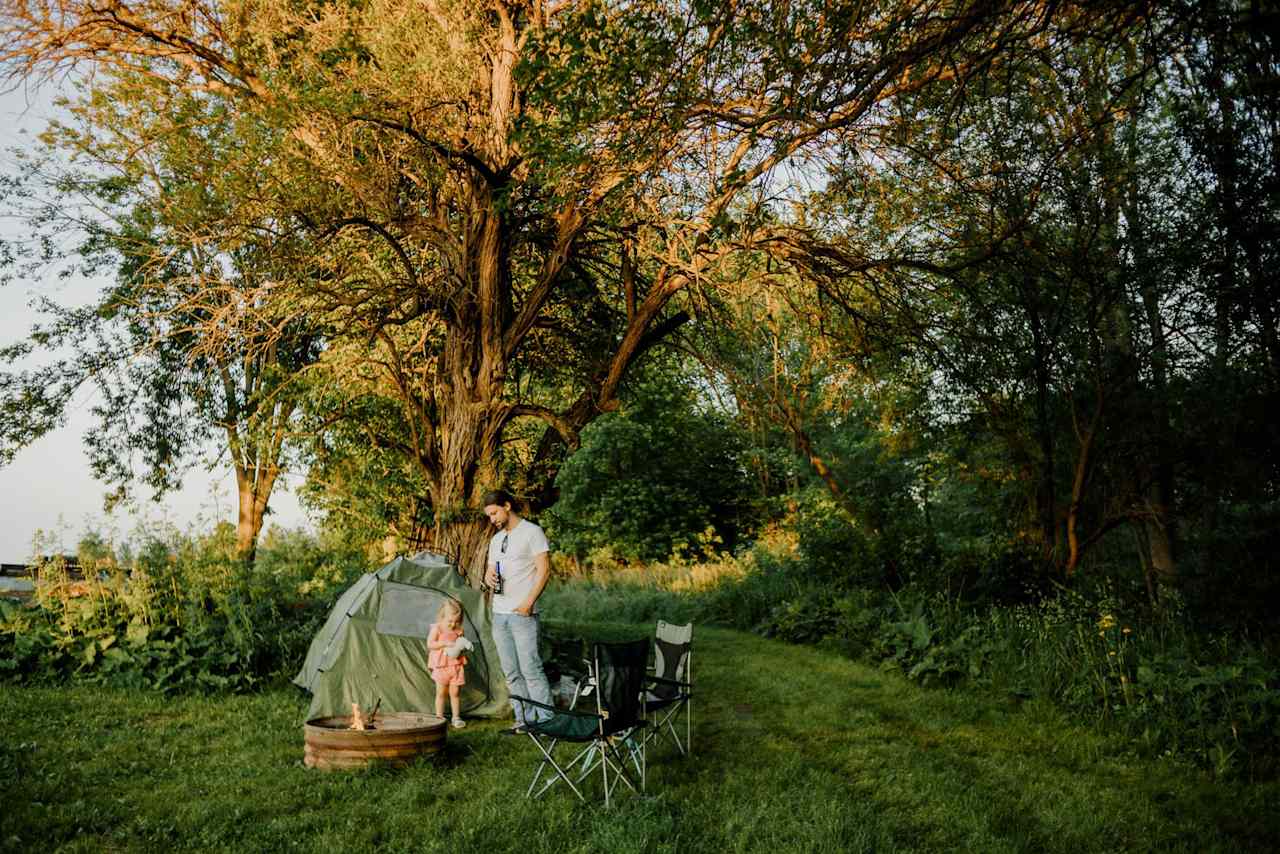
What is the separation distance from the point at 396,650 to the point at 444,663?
863 millimetres

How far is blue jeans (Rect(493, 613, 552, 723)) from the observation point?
22.2 feet

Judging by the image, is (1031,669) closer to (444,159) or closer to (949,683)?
(949,683)

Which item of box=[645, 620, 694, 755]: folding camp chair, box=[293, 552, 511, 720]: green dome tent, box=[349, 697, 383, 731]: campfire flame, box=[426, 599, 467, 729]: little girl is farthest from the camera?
box=[293, 552, 511, 720]: green dome tent

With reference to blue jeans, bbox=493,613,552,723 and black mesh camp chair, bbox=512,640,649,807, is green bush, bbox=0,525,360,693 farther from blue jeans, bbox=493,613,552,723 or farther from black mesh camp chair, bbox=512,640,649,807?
black mesh camp chair, bbox=512,640,649,807

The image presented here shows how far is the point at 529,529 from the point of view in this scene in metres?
6.99

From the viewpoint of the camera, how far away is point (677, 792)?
541cm

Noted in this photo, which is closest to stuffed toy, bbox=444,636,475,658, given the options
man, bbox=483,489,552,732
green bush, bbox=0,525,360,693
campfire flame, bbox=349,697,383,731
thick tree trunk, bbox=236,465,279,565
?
man, bbox=483,489,552,732

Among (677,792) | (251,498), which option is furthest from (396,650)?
(251,498)

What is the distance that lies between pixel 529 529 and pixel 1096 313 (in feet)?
22.2

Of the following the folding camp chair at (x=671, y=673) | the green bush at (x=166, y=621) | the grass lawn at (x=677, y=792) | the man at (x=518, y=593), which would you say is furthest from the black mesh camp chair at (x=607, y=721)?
the green bush at (x=166, y=621)

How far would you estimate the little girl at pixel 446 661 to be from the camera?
7734 millimetres

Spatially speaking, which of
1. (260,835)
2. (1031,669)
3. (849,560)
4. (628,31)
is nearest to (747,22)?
(628,31)

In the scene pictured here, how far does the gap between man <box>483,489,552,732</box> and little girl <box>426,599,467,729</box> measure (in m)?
0.91

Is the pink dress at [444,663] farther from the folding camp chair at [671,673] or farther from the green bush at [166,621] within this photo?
the green bush at [166,621]
